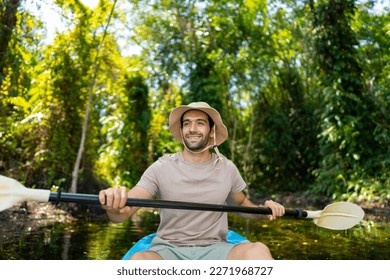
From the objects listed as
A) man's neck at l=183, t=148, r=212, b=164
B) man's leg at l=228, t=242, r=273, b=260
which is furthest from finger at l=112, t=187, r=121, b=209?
man's leg at l=228, t=242, r=273, b=260

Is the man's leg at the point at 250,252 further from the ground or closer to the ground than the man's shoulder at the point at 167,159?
closer to the ground

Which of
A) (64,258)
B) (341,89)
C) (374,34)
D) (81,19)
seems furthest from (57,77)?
(374,34)

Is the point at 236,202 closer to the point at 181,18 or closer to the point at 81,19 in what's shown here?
the point at 81,19

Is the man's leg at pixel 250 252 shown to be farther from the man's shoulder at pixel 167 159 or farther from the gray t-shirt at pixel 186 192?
the man's shoulder at pixel 167 159

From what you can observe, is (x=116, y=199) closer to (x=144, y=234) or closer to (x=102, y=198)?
(x=102, y=198)

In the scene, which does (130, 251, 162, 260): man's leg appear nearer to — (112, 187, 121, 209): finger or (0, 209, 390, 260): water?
(112, 187, 121, 209): finger

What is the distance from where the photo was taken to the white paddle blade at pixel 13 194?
71.2 inches

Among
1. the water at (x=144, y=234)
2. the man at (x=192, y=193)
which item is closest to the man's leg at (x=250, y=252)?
the man at (x=192, y=193)

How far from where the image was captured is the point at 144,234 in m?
4.46

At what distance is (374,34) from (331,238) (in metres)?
5.90

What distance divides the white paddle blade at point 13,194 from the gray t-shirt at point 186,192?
17.4 inches

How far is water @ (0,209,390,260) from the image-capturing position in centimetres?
338

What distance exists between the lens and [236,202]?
2.21m

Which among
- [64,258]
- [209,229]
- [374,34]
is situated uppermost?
[374,34]
